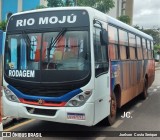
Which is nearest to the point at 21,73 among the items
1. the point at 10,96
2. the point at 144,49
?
the point at 10,96

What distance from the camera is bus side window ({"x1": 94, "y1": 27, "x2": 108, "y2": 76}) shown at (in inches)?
291

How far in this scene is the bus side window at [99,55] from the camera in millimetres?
7402

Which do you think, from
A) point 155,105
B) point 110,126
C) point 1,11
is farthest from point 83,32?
point 1,11

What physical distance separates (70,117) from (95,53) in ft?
4.66

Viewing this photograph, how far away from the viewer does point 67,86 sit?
23.2 feet

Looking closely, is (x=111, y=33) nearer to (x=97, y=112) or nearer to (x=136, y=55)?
(x=97, y=112)

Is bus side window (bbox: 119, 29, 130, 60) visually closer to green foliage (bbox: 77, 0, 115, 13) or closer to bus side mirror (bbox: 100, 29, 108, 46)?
bus side mirror (bbox: 100, 29, 108, 46)

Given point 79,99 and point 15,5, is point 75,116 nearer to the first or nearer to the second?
point 79,99

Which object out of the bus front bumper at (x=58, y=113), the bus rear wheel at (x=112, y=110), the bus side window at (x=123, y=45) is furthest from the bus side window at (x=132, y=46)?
the bus front bumper at (x=58, y=113)

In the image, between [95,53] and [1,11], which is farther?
[1,11]

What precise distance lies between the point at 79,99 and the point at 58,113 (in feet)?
1.68

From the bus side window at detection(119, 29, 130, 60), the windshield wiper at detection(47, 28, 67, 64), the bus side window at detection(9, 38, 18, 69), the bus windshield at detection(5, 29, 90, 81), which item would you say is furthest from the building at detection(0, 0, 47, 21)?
the windshield wiper at detection(47, 28, 67, 64)

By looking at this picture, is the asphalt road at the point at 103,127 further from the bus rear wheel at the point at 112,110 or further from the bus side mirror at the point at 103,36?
the bus side mirror at the point at 103,36

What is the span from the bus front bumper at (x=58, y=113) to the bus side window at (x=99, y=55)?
85cm
